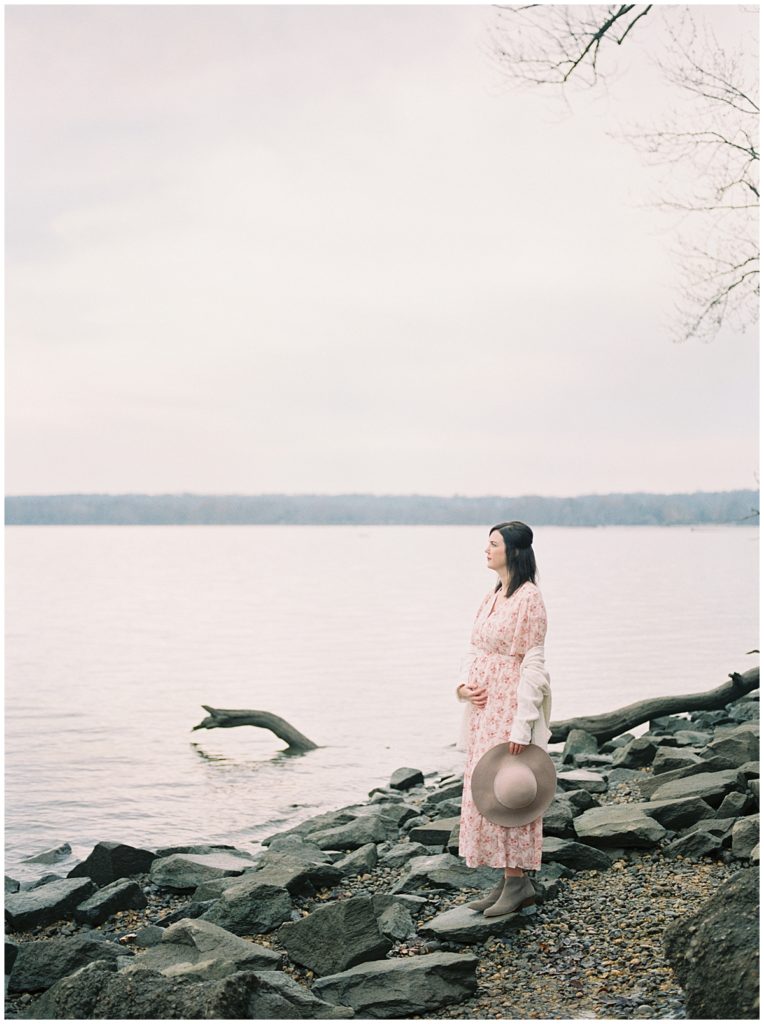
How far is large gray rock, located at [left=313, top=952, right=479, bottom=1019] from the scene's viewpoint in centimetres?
520

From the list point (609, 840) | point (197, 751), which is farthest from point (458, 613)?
point (609, 840)

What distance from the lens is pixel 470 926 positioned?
5.96m

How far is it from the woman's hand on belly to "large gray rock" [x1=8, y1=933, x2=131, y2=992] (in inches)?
92.3

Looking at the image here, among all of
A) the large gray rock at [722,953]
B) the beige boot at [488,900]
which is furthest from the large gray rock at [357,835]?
the large gray rock at [722,953]

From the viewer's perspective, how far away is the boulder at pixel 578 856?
699 cm

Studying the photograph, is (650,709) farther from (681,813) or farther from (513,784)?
(513,784)

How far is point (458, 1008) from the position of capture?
5.18 m

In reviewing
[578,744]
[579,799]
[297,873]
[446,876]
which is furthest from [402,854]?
[578,744]

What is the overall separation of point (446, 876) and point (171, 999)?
2.61 m

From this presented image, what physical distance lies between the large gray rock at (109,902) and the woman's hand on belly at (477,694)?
2.71 m

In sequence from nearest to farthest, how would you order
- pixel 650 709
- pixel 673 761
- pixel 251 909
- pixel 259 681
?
pixel 251 909 < pixel 673 761 < pixel 650 709 < pixel 259 681

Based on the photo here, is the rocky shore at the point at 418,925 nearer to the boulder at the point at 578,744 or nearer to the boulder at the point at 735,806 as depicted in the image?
the boulder at the point at 735,806

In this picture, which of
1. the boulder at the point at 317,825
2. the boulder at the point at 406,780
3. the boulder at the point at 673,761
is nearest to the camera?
the boulder at the point at 673,761

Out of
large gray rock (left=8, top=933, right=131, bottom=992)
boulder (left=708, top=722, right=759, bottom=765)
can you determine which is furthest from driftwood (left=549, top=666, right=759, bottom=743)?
large gray rock (left=8, top=933, right=131, bottom=992)
